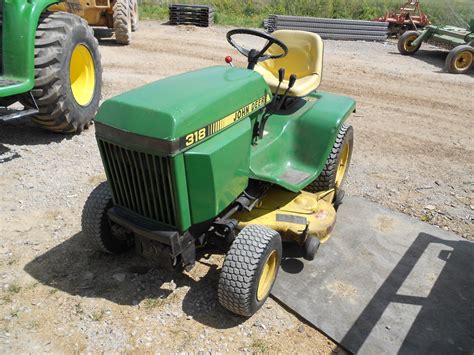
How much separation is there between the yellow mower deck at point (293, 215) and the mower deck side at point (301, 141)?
0.65ft

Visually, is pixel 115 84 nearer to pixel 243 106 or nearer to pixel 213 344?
pixel 243 106

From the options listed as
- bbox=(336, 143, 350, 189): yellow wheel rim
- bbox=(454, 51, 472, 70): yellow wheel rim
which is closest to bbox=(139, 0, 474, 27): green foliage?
bbox=(454, 51, 472, 70): yellow wheel rim

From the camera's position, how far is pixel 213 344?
2.65 meters

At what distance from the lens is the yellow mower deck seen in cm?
321

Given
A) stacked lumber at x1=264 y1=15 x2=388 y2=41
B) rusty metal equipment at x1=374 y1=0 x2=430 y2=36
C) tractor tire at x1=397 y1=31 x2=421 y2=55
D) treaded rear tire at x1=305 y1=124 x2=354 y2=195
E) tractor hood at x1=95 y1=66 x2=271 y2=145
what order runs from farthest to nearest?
1. rusty metal equipment at x1=374 y1=0 x2=430 y2=36
2. stacked lumber at x1=264 y1=15 x2=388 y2=41
3. tractor tire at x1=397 y1=31 x2=421 y2=55
4. treaded rear tire at x1=305 y1=124 x2=354 y2=195
5. tractor hood at x1=95 y1=66 x2=271 y2=145

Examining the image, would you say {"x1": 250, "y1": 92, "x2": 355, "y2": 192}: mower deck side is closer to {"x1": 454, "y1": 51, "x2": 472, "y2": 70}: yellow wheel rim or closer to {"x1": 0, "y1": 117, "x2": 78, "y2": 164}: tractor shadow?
{"x1": 0, "y1": 117, "x2": 78, "y2": 164}: tractor shadow

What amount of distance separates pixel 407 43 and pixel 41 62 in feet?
32.1

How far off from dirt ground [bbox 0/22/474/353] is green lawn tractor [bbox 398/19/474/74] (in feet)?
6.77

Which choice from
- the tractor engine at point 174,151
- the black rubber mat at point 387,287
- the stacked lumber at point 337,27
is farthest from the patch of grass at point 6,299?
the stacked lumber at point 337,27

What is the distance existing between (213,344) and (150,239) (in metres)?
0.73

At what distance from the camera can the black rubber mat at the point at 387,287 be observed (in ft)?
9.05

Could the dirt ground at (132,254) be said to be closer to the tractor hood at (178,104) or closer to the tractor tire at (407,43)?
the tractor hood at (178,104)

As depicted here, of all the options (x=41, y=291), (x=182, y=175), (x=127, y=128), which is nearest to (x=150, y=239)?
(x=182, y=175)

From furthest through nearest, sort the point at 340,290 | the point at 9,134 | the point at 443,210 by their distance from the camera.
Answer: the point at 9,134 → the point at 443,210 → the point at 340,290
